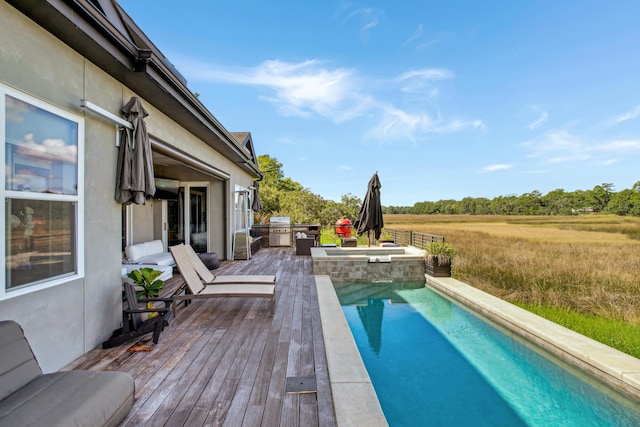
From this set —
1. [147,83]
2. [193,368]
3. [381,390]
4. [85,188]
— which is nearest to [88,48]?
[147,83]

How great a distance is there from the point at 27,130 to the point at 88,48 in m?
0.98

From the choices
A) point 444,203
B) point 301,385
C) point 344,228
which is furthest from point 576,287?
point 444,203

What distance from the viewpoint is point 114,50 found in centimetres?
304

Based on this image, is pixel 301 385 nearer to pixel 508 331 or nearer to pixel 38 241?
pixel 38 241

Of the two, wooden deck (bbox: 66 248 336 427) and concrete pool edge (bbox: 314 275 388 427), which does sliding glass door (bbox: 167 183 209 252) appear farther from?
concrete pool edge (bbox: 314 275 388 427)

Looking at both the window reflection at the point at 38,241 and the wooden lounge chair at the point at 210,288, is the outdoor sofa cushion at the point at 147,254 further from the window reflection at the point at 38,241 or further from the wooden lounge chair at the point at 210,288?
the window reflection at the point at 38,241

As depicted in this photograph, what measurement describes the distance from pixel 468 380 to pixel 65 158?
4.82 meters

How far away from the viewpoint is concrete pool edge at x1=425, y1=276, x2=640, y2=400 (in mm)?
3113

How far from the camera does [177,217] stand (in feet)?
29.9

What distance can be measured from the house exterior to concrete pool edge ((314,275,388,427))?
97.3 inches

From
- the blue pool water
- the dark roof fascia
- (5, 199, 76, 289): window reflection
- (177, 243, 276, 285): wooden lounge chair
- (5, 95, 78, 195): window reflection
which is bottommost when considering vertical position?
the blue pool water

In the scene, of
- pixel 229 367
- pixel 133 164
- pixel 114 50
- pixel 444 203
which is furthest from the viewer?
pixel 444 203

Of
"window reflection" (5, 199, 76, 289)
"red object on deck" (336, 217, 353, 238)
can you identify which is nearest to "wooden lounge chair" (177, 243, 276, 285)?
"window reflection" (5, 199, 76, 289)

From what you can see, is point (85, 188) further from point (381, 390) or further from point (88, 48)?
point (381, 390)
